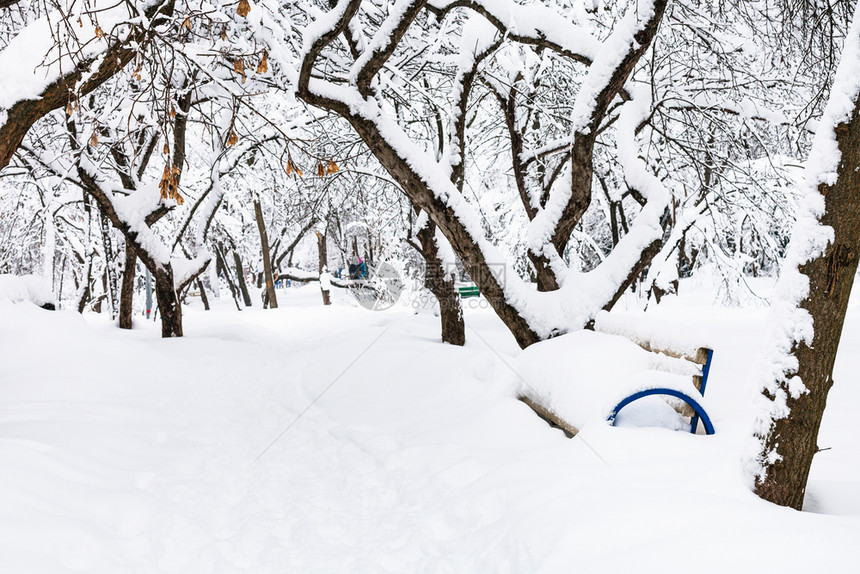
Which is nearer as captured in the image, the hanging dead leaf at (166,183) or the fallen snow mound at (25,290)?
the hanging dead leaf at (166,183)

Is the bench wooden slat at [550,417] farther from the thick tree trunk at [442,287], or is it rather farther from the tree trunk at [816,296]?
the thick tree trunk at [442,287]

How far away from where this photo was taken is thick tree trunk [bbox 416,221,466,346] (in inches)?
307

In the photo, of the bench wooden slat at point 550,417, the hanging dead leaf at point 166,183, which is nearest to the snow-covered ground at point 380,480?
the bench wooden slat at point 550,417

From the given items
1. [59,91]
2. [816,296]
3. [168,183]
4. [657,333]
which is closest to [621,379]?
[657,333]

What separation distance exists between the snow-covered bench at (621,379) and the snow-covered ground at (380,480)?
18 cm

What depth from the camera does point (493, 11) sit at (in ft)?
17.1

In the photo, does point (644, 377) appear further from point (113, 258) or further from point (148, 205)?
point (113, 258)

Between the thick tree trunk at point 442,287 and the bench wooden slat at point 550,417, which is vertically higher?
the thick tree trunk at point 442,287

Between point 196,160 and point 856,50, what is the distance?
1654cm

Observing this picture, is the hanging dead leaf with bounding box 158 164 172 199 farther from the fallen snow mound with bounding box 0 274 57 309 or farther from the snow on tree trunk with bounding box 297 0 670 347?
the fallen snow mound with bounding box 0 274 57 309

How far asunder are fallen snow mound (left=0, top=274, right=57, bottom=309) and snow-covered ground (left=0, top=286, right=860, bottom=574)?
4.74ft

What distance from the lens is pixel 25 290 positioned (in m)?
8.34

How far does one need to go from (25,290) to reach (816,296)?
968cm

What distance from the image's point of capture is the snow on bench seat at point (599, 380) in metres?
3.60
